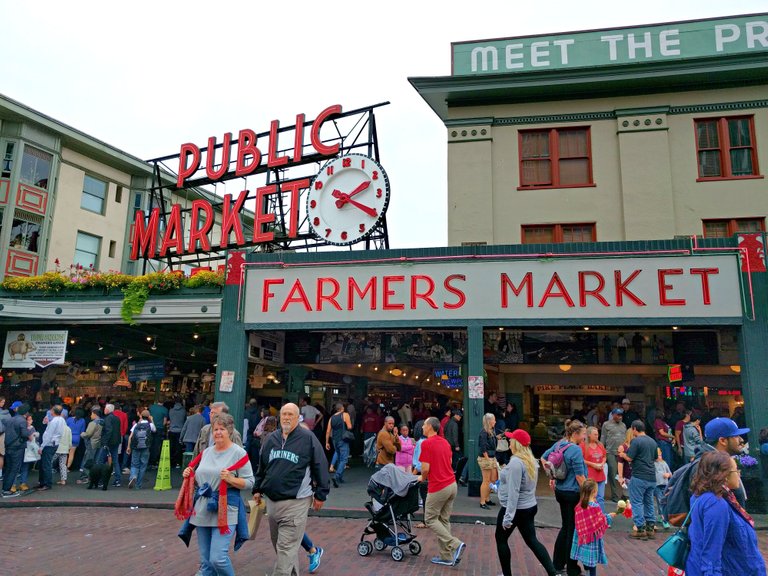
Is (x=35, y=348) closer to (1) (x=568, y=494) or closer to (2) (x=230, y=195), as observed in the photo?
(2) (x=230, y=195)

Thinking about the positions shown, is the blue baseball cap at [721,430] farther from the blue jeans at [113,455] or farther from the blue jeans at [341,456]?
the blue jeans at [113,455]

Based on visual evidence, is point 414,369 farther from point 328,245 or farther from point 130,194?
point 130,194

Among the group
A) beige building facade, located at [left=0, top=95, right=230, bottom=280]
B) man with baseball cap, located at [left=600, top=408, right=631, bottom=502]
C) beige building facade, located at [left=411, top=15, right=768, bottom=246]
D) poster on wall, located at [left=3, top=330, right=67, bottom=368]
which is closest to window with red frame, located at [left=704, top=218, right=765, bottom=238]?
beige building facade, located at [left=411, top=15, right=768, bottom=246]

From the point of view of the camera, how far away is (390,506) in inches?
334

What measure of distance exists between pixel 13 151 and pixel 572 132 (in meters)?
25.9

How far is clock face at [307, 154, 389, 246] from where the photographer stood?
18.6 meters

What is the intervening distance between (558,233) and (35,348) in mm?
15931

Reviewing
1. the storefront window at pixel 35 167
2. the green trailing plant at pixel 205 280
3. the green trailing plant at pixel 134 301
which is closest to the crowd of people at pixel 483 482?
the green trailing plant at pixel 134 301

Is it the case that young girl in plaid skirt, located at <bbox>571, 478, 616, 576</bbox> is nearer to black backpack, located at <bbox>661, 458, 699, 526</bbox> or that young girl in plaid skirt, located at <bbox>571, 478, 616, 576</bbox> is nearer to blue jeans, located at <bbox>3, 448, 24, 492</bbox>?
black backpack, located at <bbox>661, 458, 699, 526</bbox>

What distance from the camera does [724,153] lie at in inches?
648

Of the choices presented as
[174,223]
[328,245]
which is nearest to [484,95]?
[328,245]

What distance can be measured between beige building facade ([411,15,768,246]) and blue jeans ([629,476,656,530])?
856 cm

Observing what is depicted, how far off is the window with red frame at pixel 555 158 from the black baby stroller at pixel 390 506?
11201mm

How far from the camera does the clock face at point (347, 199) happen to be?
18625 mm
